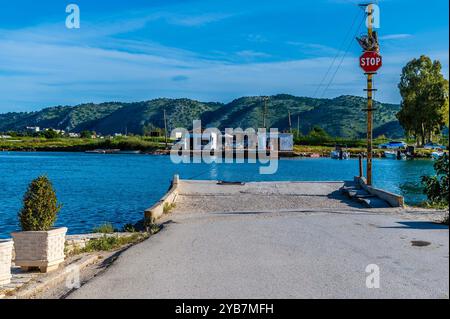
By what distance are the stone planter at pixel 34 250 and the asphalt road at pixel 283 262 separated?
1.30 meters

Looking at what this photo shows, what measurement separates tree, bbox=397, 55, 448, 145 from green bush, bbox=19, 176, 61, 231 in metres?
84.0

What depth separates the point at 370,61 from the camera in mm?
22703

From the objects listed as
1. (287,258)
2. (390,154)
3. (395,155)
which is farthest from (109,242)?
(390,154)

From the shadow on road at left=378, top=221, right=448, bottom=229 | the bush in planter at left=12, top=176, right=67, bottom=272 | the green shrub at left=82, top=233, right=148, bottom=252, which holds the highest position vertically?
the bush in planter at left=12, top=176, right=67, bottom=272

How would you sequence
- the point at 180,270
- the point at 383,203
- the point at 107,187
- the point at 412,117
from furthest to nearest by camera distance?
the point at 412,117, the point at 107,187, the point at 383,203, the point at 180,270

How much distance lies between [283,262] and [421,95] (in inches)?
3432

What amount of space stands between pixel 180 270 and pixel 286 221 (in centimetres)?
687

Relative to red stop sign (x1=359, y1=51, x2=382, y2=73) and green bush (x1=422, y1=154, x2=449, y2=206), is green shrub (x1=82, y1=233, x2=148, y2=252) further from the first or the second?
red stop sign (x1=359, y1=51, x2=382, y2=73)

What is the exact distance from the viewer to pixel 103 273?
31.0 feet

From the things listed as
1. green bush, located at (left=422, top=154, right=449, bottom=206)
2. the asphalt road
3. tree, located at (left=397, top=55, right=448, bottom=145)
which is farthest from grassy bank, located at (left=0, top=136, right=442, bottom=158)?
the asphalt road

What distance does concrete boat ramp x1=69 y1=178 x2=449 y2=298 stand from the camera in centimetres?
791
